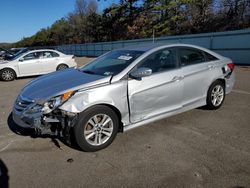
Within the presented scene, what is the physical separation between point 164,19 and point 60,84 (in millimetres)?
31543

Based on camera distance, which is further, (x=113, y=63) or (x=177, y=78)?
(x=113, y=63)

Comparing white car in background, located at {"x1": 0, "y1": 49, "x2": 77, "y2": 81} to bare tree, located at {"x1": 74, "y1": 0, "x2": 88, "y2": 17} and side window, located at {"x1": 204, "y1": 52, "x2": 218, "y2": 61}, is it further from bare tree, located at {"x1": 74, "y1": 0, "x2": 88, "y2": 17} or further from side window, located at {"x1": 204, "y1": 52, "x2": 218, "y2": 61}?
bare tree, located at {"x1": 74, "y1": 0, "x2": 88, "y2": 17}

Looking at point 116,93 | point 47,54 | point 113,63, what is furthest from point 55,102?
point 47,54

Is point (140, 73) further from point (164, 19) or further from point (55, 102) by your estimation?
point (164, 19)

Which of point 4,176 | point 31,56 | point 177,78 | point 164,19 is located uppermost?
point 164,19

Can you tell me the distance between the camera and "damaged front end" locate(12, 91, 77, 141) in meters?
3.95

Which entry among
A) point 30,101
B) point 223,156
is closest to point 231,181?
point 223,156

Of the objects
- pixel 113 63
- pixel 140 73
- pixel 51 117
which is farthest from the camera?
pixel 113 63

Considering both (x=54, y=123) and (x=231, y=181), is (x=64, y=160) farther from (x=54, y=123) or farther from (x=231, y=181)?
(x=231, y=181)

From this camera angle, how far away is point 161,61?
4.94 m

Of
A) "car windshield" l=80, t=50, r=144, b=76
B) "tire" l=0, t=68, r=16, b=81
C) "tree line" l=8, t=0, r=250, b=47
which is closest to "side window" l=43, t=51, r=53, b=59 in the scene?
"tire" l=0, t=68, r=16, b=81

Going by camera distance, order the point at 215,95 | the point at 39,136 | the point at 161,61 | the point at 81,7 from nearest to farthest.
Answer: the point at 39,136 → the point at 161,61 → the point at 215,95 → the point at 81,7

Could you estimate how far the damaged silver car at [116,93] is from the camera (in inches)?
158

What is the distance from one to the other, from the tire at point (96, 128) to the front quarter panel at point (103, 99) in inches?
3.6
